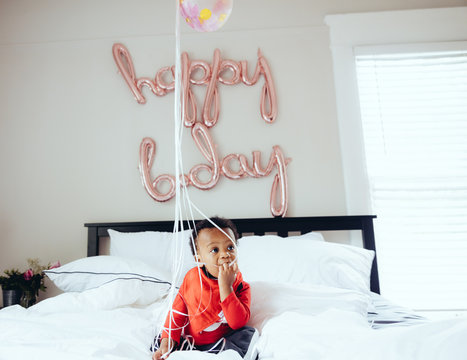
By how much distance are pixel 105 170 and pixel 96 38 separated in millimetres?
921

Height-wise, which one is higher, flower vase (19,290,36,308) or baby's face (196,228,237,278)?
baby's face (196,228,237,278)

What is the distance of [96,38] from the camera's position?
2.33 m

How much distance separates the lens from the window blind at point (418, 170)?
76.9 inches

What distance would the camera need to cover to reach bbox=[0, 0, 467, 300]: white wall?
212 cm

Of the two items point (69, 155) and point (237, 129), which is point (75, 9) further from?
point (237, 129)

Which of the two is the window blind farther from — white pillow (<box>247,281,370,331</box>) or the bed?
white pillow (<box>247,281,370,331</box>)

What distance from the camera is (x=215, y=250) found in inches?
39.2

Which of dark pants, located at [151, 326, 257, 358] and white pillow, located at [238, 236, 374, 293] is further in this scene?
white pillow, located at [238, 236, 374, 293]

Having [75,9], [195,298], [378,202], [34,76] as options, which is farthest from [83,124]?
[378,202]

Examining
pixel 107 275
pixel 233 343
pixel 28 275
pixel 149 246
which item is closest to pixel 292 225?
pixel 149 246

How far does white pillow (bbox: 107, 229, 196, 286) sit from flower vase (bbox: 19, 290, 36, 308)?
47 cm

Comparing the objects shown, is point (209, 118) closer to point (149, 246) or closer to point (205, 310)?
point (149, 246)

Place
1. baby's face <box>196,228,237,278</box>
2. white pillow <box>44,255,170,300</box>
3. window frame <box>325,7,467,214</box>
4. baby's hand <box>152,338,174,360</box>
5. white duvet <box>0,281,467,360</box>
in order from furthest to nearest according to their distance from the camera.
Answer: window frame <box>325,7,467,214</box>
white pillow <box>44,255,170,300</box>
baby's face <box>196,228,237,278</box>
baby's hand <box>152,338,174,360</box>
white duvet <box>0,281,467,360</box>

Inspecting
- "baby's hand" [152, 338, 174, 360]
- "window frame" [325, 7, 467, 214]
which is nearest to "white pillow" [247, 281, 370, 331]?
"baby's hand" [152, 338, 174, 360]
